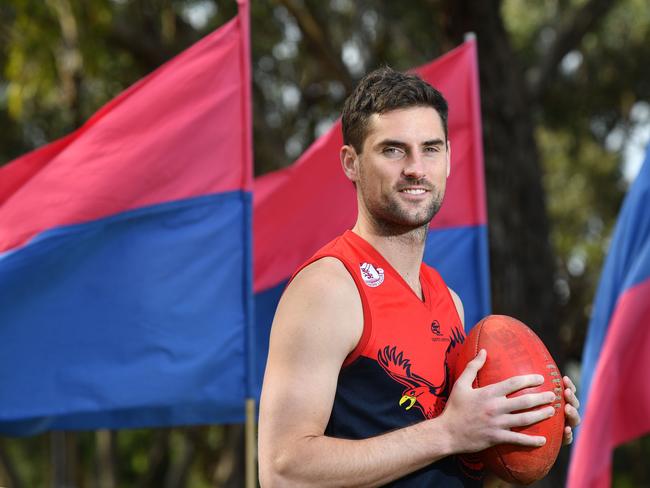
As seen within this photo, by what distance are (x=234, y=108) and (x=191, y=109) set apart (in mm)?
260

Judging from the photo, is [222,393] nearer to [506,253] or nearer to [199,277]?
[199,277]

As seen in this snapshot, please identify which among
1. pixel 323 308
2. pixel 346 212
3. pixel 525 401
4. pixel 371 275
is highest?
pixel 346 212

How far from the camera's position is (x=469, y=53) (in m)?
6.49

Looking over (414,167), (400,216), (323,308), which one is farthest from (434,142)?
(323,308)

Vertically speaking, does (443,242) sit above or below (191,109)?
below

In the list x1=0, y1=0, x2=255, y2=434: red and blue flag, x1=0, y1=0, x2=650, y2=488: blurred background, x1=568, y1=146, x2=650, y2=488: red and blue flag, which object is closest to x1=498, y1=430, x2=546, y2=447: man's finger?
x1=0, y1=0, x2=255, y2=434: red and blue flag

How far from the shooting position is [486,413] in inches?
98.0

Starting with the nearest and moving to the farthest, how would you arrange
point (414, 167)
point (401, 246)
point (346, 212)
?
point (414, 167), point (401, 246), point (346, 212)

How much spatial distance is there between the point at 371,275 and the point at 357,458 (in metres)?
0.49

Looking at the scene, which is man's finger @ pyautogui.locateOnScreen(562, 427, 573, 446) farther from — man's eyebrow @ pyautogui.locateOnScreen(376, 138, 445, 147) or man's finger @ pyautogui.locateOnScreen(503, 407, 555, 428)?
man's eyebrow @ pyautogui.locateOnScreen(376, 138, 445, 147)

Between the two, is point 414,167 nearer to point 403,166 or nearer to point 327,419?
point 403,166

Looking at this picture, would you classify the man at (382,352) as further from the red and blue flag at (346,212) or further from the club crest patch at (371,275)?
the red and blue flag at (346,212)

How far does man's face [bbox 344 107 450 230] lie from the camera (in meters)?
2.77

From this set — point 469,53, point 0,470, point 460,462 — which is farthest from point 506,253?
A: point 0,470
